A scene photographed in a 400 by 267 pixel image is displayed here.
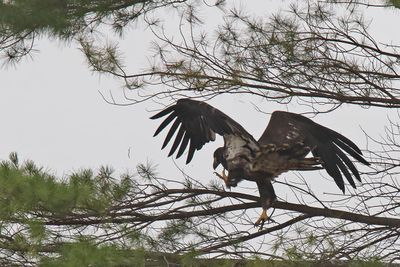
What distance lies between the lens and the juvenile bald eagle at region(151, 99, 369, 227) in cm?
486

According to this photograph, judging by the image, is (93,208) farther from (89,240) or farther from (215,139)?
(215,139)

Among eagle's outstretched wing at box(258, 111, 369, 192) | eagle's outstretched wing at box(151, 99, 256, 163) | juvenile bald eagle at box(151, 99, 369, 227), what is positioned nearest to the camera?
juvenile bald eagle at box(151, 99, 369, 227)

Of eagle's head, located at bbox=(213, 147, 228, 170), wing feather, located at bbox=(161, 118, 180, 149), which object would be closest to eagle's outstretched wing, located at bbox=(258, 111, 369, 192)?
eagle's head, located at bbox=(213, 147, 228, 170)

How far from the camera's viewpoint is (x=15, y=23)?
5.23 meters

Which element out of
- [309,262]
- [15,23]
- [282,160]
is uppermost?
[15,23]

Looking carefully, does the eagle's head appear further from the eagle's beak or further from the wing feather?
the wing feather

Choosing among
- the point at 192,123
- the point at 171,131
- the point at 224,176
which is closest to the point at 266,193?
the point at 224,176

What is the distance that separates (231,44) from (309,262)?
1785 mm

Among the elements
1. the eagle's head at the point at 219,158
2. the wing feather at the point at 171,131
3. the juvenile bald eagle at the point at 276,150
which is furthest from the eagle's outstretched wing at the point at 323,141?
the wing feather at the point at 171,131

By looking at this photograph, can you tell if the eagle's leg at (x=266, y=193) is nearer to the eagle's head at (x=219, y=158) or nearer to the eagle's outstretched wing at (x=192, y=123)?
the eagle's head at (x=219, y=158)

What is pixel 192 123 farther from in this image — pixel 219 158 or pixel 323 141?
pixel 323 141

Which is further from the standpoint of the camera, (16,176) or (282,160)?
(282,160)

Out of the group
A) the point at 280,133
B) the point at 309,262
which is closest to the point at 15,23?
the point at 280,133

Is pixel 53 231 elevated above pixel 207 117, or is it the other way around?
pixel 207 117
